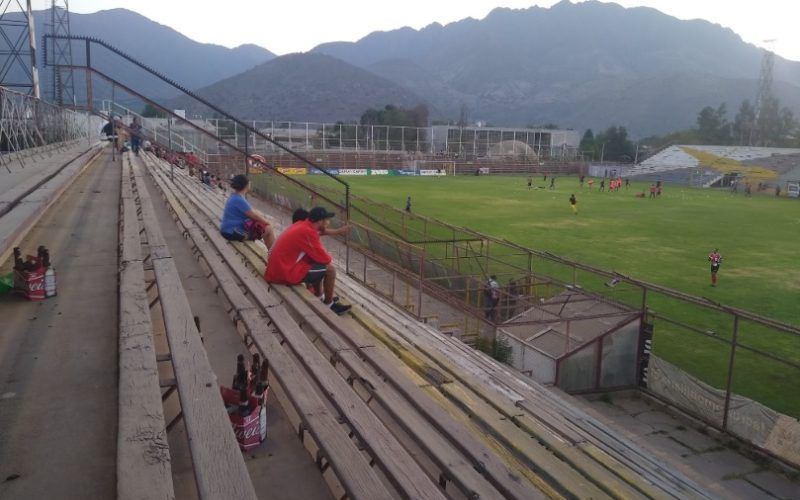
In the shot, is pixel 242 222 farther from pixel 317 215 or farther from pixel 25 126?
pixel 25 126

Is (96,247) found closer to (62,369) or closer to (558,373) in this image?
(62,369)

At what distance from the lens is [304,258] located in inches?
244

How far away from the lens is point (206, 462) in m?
2.51

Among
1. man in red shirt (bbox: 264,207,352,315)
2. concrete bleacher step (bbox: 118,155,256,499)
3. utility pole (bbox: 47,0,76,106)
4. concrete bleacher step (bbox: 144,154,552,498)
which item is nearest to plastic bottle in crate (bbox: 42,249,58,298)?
concrete bleacher step (bbox: 118,155,256,499)

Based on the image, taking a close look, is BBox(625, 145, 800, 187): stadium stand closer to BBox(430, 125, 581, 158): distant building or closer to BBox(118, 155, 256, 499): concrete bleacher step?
BBox(430, 125, 581, 158): distant building

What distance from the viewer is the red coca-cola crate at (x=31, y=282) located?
5195mm

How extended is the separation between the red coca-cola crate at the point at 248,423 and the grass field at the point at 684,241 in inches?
409

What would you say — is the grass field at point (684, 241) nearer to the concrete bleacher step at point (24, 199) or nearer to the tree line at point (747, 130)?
the concrete bleacher step at point (24, 199)

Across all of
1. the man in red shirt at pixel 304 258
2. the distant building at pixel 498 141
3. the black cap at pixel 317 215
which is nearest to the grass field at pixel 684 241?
the man in red shirt at pixel 304 258

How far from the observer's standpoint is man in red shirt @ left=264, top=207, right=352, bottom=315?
6.04 meters

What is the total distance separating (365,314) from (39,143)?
13.8 metres

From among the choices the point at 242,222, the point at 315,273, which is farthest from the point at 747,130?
the point at 315,273

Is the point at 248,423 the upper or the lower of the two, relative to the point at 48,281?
lower

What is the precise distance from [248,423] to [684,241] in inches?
1088
